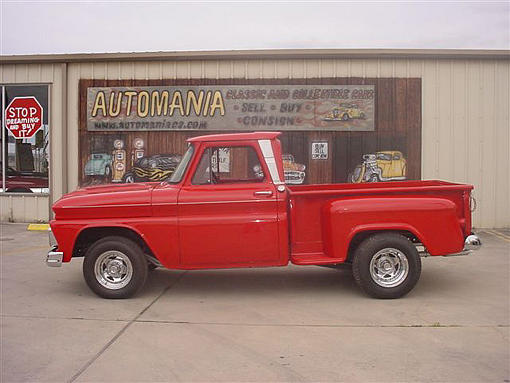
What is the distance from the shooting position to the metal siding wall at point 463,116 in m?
12.5

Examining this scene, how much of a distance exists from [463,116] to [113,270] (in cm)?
916

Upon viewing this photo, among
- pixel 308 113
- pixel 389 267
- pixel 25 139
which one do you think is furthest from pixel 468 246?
→ pixel 25 139

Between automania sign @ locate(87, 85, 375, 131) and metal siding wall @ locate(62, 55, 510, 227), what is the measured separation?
0.52 m

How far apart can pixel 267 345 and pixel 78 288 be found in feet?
11.1

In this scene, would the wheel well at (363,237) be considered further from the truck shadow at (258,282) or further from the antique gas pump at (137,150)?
the antique gas pump at (137,150)

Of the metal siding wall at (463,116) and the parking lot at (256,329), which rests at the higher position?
the metal siding wall at (463,116)

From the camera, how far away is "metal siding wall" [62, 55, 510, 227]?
12461mm

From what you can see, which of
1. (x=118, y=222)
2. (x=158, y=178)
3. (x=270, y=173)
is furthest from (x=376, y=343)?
(x=158, y=178)

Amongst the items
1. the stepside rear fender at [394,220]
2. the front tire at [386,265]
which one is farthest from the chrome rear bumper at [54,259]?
the front tire at [386,265]

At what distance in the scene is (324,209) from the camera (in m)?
6.51

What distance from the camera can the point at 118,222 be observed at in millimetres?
6523

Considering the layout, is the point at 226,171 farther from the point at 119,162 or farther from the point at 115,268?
the point at 119,162

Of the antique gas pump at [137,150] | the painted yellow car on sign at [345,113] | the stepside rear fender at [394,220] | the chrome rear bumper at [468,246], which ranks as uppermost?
the painted yellow car on sign at [345,113]

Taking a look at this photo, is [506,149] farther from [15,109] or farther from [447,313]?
[15,109]
